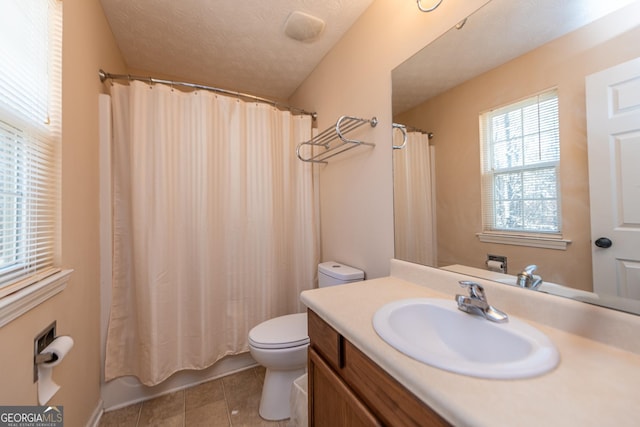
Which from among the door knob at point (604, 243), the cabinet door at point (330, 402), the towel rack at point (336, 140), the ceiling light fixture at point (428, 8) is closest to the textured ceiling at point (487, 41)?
the ceiling light fixture at point (428, 8)

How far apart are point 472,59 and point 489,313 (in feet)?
3.09

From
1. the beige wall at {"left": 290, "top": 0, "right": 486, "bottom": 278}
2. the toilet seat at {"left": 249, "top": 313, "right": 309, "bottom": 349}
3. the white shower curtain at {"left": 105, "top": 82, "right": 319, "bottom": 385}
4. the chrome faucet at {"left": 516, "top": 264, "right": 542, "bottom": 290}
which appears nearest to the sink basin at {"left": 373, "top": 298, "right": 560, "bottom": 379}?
the chrome faucet at {"left": 516, "top": 264, "right": 542, "bottom": 290}

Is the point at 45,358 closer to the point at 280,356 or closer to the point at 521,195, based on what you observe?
the point at 280,356

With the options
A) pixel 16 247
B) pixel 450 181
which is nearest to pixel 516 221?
pixel 450 181

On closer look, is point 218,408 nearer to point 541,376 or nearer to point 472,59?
point 541,376

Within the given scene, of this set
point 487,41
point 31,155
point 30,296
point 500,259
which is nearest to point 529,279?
point 500,259

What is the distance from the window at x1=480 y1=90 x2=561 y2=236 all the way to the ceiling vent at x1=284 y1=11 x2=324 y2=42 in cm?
120

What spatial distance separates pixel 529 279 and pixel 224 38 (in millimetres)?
2115

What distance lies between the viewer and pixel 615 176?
617 mm

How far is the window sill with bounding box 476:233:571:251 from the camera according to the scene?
2.38ft

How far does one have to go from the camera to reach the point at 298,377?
4.61 ft

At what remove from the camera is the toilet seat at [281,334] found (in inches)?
51.5

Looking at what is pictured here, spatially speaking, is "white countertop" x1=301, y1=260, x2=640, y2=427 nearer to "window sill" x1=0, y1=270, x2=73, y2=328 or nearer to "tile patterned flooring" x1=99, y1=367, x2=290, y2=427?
"window sill" x1=0, y1=270, x2=73, y2=328

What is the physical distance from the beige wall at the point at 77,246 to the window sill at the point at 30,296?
34 millimetres
